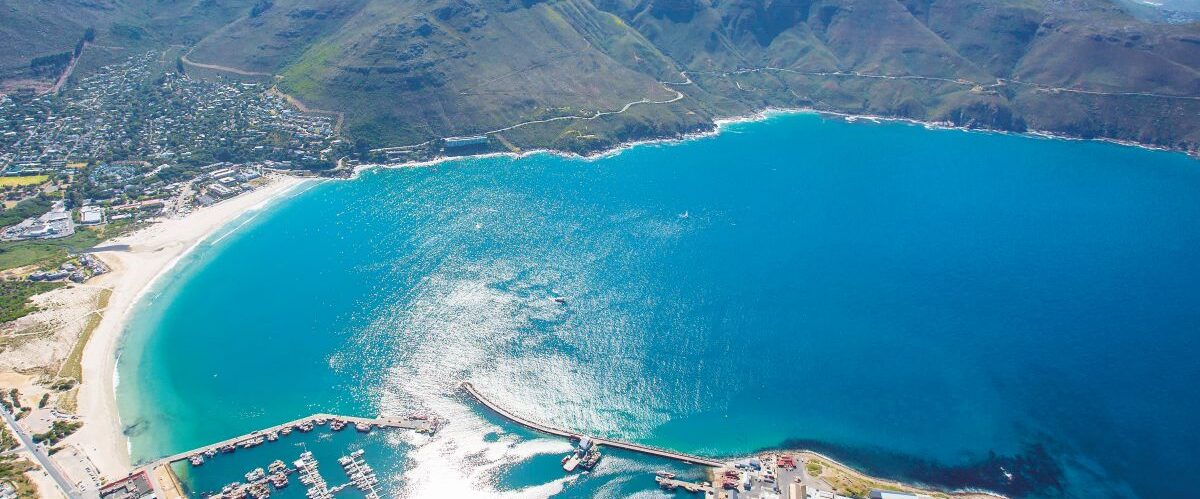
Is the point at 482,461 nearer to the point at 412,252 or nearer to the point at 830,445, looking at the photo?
the point at 830,445

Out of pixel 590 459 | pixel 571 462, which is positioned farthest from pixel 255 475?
pixel 590 459

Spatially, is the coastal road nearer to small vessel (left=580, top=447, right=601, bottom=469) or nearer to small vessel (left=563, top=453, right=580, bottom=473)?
small vessel (left=563, top=453, right=580, bottom=473)

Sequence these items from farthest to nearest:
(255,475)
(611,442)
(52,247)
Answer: (52,247)
(611,442)
(255,475)

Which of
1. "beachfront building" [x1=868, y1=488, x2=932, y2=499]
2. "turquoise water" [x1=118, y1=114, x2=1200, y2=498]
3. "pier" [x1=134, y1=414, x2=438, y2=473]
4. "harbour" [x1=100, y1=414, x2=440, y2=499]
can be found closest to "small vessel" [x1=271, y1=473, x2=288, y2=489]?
"harbour" [x1=100, y1=414, x2=440, y2=499]

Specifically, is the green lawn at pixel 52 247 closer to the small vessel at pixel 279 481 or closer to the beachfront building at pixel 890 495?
the small vessel at pixel 279 481

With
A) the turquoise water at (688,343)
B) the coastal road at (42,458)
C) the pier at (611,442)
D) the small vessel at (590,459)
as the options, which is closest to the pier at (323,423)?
the turquoise water at (688,343)

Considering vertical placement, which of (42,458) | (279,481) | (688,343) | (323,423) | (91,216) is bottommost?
(279,481)

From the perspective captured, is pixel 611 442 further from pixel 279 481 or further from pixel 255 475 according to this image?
pixel 255 475
